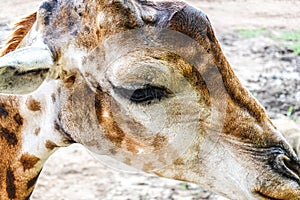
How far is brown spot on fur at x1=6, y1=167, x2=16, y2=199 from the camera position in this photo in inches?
98.7

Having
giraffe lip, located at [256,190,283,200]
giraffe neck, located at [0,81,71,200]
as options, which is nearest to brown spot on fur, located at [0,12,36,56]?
giraffe neck, located at [0,81,71,200]

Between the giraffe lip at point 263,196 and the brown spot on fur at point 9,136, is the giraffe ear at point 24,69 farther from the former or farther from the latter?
the giraffe lip at point 263,196

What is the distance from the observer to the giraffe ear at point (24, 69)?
208 centimetres

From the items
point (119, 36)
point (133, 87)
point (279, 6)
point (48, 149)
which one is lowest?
point (279, 6)

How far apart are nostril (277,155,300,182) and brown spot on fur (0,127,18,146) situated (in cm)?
105

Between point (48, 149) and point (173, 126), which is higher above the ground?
point (173, 126)

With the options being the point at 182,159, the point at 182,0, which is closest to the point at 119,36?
the point at 182,0

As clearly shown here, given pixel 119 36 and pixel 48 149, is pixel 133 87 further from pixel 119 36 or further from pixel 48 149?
pixel 48 149

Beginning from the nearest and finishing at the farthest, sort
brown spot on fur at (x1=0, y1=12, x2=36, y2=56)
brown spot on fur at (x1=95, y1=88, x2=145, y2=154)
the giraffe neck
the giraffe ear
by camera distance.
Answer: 1. the giraffe ear
2. brown spot on fur at (x1=95, y1=88, x2=145, y2=154)
3. the giraffe neck
4. brown spot on fur at (x1=0, y1=12, x2=36, y2=56)

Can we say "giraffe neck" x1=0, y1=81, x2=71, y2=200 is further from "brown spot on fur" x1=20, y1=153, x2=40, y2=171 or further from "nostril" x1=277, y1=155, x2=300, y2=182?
"nostril" x1=277, y1=155, x2=300, y2=182

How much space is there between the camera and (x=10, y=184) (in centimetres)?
252

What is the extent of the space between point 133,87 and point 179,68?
0.18 m

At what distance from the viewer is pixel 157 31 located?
86.4 inches

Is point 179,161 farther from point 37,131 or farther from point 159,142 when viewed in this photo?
point 37,131
